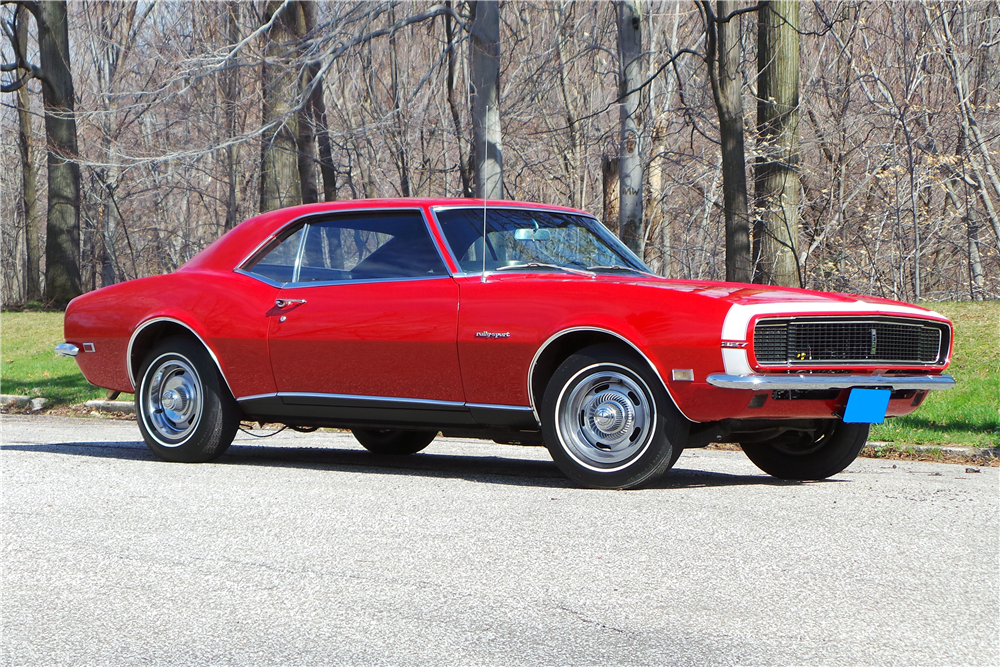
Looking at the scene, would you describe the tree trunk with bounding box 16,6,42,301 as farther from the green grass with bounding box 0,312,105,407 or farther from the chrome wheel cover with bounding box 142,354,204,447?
the chrome wheel cover with bounding box 142,354,204,447

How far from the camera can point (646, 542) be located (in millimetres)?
4715

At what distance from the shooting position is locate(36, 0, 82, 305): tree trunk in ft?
82.9

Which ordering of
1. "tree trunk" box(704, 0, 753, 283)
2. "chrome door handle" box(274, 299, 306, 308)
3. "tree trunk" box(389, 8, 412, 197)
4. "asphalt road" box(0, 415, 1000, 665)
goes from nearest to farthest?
"asphalt road" box(0, 415, 1000, 665), "chrome door handle" box(274, 299, 306, 308), "tree trunk" box(704, 0, 753, 283), "tree trunk" box(389, 8, 412, 197)

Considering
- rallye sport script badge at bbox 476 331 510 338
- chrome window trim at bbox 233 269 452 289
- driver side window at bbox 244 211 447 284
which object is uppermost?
driver side window at bbox 244 211 447 284

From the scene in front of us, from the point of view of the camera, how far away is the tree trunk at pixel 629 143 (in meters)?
14.8

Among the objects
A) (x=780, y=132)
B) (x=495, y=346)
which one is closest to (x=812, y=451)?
(x=495, y=346)

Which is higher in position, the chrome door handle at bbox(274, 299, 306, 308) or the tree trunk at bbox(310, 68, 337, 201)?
the tree trunk at bbox(310, 68, 337, 201)

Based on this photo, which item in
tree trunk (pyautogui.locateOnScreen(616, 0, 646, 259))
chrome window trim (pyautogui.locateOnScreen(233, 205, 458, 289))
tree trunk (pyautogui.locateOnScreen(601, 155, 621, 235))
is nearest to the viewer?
chrome window trim (pyautogui.locateOnScreen(233, 205, 458, 289))

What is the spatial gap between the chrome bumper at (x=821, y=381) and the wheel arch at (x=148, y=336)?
3.61m

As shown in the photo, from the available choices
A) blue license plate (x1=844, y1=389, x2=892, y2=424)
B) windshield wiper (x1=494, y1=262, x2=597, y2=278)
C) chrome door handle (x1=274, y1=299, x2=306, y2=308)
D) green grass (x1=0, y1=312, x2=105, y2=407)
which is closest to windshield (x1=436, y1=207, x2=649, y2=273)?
windshield wiper (x1=494, y1=262, x2=597, y2=278)

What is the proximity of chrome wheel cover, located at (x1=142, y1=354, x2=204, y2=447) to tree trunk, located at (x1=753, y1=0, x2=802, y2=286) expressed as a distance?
8505mm

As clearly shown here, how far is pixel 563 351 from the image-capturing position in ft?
20.2

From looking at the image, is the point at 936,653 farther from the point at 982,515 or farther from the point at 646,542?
the point at 982,515

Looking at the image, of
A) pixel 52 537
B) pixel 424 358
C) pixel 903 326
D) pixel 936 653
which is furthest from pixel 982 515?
pixel 52 537
